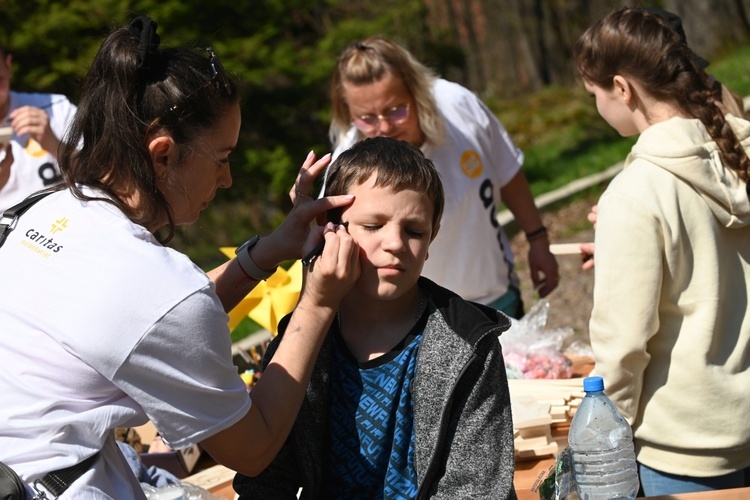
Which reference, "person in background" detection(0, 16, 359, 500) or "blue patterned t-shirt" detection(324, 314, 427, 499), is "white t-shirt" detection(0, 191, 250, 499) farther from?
"blue patterned t-shirt" detection(324, 314, 427, 499)

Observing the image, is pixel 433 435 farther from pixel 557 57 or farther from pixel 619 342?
pixel 557 57

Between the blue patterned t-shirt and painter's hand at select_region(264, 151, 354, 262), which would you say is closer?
the blue patterned t-shirt

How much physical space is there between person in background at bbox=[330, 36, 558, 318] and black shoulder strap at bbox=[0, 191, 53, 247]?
1.42m

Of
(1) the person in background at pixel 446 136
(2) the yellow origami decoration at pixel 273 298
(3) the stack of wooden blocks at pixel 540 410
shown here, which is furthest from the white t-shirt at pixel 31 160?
(3) the stack of wooden blocks at pixel 540 410

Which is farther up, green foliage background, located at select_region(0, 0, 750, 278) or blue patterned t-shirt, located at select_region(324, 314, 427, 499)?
blue patterned t-shirt, located at select_region(324, 314, 427, 499)

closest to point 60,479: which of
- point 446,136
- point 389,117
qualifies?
point 389,117

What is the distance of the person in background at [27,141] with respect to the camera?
4.09 m

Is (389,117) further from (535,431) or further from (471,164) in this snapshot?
(535,431)

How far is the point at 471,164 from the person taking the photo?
3641 mm

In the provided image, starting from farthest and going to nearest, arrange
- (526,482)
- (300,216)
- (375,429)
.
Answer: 1. (526,482)
2. (300,216)
3. (375,429)

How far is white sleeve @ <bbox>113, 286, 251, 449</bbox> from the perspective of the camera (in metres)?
1.81

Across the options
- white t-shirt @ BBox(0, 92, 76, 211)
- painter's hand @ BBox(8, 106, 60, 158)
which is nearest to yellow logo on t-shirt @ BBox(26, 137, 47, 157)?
white t-shirt @ BBox(0, 92, 76, 211)

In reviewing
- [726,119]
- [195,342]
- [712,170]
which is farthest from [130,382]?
[726,119]

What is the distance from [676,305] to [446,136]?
1253 mm
